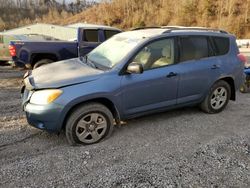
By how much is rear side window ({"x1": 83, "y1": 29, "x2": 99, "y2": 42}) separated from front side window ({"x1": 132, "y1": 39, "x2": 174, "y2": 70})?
198 inches

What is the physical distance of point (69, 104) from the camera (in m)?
3.41

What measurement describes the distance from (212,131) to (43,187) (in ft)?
9.62

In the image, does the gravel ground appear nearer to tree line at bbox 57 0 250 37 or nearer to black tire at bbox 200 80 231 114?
black tire at bbox 200 80 231 114

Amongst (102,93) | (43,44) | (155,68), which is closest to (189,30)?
(155,68)

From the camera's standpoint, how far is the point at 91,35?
884 cm

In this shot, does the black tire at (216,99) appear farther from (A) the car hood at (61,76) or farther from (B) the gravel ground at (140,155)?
(A) the car hood at (61,76)

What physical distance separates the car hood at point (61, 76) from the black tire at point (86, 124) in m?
0.42

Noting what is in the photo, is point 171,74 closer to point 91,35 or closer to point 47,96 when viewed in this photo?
point 47,96

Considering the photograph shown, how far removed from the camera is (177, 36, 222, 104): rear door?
4.38 meters

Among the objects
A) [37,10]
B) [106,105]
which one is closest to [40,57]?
[106,105]

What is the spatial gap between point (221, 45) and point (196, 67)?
89 cm

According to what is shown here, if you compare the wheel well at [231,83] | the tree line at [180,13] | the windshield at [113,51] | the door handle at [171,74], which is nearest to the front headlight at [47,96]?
the windshield at [113,51]

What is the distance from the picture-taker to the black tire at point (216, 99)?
486 centimetres

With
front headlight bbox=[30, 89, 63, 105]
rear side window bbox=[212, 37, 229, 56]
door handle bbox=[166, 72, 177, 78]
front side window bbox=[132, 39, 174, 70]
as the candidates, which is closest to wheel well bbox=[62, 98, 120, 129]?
front headlight bbox=[30, 89, 63, 105]
